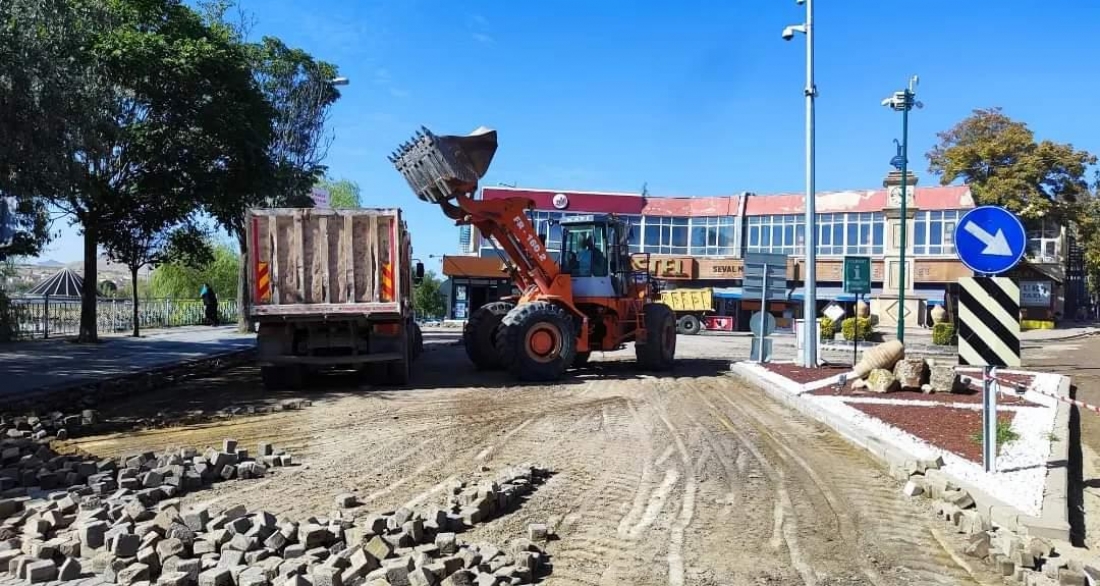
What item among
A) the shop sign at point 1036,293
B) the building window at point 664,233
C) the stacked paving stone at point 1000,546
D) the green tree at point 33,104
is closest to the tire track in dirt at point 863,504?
the stacked paving stone at point 1000,546

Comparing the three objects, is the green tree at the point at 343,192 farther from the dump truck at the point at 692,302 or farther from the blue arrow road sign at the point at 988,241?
the blue arrow road sign at the point at 988,241

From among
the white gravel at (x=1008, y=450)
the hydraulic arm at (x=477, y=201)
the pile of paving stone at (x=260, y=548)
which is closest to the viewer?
the pile of paving stone at (x=260, y=548)

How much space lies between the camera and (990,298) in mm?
7750

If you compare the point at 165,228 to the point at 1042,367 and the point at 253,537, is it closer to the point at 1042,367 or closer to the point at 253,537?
the point at 253,537

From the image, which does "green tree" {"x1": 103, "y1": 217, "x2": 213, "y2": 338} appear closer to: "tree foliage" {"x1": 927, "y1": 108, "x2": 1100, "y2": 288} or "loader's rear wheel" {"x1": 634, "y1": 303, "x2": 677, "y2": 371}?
"loader's rear wheel" {"x1": 634, "y1": 303, "x2": 677, "y2": 371}

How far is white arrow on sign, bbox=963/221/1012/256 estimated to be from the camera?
24.8ft

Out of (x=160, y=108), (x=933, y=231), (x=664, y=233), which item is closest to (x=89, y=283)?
(x=160, y=108)

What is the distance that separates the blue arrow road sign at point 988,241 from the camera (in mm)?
7511

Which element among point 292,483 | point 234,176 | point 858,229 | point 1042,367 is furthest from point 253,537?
point 858,229

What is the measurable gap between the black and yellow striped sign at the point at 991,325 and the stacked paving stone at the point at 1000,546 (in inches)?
65.5

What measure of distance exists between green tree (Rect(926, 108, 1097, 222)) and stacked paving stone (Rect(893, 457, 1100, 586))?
1822 inches

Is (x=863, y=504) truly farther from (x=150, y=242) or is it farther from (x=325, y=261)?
(x=150, y=242)

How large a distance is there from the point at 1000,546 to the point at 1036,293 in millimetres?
50713

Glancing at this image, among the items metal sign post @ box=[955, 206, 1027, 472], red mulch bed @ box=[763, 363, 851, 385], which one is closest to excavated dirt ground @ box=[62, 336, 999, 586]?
metal sign post @ box=[955, 206, 1027, 472]
